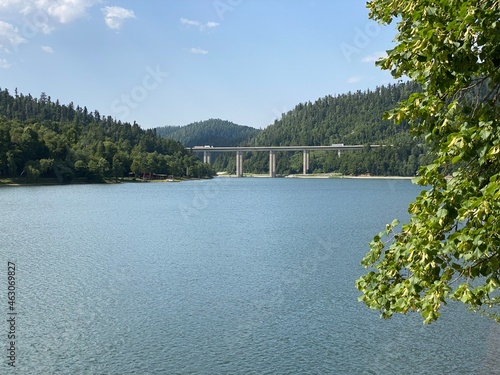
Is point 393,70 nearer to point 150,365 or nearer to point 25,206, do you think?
point 150,365

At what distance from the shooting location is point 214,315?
23.8 meters

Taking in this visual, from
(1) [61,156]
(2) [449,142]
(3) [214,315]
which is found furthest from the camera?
(1) [61,156]

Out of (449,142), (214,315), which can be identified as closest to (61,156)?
(214,315)

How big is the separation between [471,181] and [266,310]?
1840 cm

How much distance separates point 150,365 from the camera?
1823cm

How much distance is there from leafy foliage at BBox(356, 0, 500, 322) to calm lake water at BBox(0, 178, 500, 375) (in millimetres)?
11686

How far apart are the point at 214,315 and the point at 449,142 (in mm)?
18700

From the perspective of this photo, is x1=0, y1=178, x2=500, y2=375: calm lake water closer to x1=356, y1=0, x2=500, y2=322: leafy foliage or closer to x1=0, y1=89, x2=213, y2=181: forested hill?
x1=356, y1=0, x2=500, y2=322: leafy foliage

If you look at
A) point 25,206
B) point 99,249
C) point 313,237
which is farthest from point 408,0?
point 25,206

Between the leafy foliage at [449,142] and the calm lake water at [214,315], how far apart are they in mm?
11686

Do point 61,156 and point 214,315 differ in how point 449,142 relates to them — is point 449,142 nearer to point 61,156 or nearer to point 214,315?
point 214,315

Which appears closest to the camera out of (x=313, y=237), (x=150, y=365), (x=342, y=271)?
(x=150, y=365)

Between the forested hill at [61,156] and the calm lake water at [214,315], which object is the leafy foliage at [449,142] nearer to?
the calm lake water at [214,315]

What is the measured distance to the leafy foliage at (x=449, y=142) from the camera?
21.4ft
